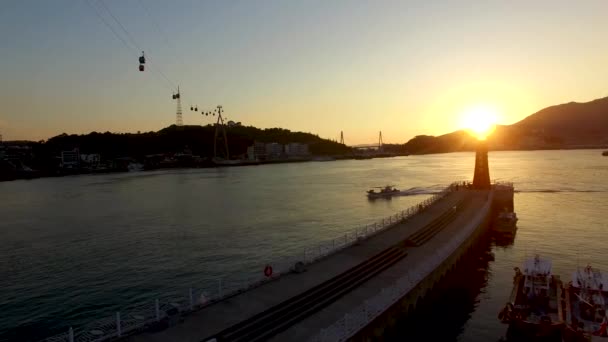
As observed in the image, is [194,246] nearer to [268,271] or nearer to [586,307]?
[268,271]

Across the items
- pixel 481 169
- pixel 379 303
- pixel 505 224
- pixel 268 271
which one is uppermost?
pixel 481 169

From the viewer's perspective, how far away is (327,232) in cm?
5447

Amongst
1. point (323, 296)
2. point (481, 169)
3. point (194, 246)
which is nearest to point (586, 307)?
point (323, 296)

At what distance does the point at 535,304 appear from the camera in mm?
24953

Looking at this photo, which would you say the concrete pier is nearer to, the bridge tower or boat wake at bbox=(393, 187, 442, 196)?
the bridge tower

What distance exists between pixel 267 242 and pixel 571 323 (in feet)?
106

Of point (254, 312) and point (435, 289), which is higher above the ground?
point (254, 312)

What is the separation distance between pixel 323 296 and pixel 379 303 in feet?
9.17

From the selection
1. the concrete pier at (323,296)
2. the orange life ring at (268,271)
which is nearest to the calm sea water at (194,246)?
the concrete pier at (323,296)

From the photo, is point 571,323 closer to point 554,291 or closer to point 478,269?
point 554,291

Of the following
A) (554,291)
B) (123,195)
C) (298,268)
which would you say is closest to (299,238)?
(298,268)

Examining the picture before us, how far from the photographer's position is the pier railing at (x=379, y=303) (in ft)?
56.8

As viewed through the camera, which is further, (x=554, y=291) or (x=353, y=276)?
(x=554, y=291)

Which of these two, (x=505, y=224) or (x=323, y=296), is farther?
(x=505, y=224)
